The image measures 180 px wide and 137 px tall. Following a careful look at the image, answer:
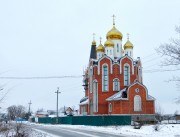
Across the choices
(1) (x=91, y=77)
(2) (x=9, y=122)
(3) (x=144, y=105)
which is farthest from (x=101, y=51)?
(2) (x=9, y=122)

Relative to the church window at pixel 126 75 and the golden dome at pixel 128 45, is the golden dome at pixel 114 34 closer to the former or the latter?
the golden dome at pixel 128 45

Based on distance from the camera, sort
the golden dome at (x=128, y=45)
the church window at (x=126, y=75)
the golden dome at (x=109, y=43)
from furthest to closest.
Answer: the golden dome at (x=128, y=45), the golden dome at (x=109, y=43), the church window at (x=126, y=75)

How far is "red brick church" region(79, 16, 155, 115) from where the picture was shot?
163ft

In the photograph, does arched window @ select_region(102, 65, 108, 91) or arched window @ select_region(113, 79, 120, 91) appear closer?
arched window @ select_region(113, 79, 120, 91)

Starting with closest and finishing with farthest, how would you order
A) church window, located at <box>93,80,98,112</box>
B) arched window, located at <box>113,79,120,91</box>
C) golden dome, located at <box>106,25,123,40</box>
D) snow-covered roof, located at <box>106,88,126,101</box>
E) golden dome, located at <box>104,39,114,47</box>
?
snow-covered roof, located at <box>106,88,126,101</box> → arched window, located at <box>113,79,120,91</box> → church window, located at <box>93,80,98,112</box> → golden dome, located at <box>104,39,114,47</box> → golden dome, located at <box>106,25,123,40</box>

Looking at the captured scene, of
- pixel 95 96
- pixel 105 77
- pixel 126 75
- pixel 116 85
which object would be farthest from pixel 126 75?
pixel 95 96

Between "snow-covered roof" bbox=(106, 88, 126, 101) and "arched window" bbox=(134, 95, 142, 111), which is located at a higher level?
"snow-covered roof" bbox=(106, 88, 126, 101)

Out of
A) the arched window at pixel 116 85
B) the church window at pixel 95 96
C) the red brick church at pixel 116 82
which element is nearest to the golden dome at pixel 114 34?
the red brick church at pixel 116 82

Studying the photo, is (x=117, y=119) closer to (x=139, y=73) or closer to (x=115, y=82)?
(x=115, y=82)

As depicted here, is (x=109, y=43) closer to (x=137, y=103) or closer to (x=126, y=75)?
(x=126, y=75)

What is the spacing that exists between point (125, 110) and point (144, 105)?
11.6ft

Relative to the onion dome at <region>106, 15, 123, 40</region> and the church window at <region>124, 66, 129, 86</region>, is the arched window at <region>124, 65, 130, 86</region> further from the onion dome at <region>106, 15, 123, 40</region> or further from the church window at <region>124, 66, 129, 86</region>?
the onion dome at <region>106, 15, 123, 40</region>

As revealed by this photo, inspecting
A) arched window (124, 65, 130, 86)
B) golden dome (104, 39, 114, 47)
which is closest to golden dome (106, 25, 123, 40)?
golden dome (104, 39, 114, 47)

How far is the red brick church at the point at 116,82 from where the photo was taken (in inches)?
1960
